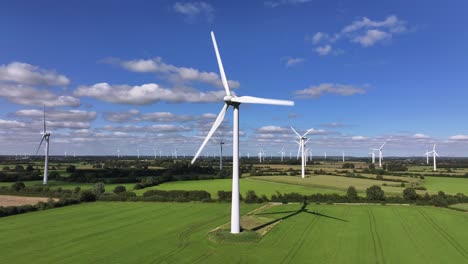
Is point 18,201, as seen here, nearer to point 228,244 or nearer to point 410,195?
point 228,244

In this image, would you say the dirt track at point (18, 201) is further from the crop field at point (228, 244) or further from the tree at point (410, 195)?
the tree at point (410, 195)

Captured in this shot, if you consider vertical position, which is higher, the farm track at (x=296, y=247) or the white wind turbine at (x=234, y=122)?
the white wind turbine at (x=234, y=122)

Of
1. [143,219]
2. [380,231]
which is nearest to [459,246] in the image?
[380,231]

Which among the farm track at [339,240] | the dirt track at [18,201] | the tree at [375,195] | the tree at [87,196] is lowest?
the dirt track at [18,201]

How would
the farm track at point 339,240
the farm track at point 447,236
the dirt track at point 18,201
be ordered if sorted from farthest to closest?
the dirt track at point 18,201 → the farm track at point 447,236 → the farm track at point 339,240

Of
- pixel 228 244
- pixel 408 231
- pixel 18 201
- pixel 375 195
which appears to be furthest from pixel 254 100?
pixel 18 201

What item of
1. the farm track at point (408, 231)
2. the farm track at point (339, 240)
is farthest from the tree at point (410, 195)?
the farm track at point (339, 240)

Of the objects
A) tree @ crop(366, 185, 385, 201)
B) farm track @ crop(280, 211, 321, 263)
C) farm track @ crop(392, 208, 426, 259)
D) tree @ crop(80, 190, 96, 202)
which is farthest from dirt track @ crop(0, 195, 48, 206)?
tree @ crop(366, 185, 385, 201)

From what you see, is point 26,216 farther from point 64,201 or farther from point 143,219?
point 143,219
